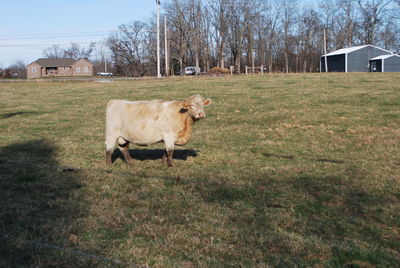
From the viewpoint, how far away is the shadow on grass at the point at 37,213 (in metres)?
4.86

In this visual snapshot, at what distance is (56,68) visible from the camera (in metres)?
127

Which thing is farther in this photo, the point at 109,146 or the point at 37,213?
the point at 109,146

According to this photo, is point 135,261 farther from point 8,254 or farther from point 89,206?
point 89,206

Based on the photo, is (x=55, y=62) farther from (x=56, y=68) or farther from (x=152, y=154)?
(x=152, y=154)

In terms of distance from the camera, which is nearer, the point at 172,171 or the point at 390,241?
the point at 390,241

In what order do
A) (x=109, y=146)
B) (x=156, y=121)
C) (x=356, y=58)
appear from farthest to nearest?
(x=356, y=58), (x=109, y=146), (x=156, y=121)

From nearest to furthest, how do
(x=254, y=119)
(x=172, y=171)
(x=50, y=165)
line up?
(x=172, y=171) → (x=50, y=165) → (x=254, y=119)

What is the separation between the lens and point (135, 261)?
15.7 ft

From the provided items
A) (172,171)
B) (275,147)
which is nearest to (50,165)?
(172,171)

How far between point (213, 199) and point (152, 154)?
417 centimetres

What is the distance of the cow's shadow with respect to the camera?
414 inches

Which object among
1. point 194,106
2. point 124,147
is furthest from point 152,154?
point 194,106

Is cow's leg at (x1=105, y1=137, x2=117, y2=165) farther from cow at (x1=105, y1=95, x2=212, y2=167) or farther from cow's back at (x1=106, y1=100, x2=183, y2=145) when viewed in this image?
cow's back at (x1=106, y1=100, x2=183, y2=145)

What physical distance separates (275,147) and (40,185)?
5904 millimetres
